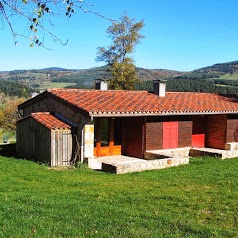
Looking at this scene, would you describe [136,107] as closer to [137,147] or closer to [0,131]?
[137,147]

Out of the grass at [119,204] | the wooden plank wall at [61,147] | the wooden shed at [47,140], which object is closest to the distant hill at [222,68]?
the wooden shed at [47,140]

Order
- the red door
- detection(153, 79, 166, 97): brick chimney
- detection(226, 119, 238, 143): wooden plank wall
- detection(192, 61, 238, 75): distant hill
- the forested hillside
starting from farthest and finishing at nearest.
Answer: detection(192, 61, 238, 75): distant hill
the forested hillside
detection(153, 79, 166, 97): brick chimney
detection(226, 119, 238, 143): wooden plank wall
the red door

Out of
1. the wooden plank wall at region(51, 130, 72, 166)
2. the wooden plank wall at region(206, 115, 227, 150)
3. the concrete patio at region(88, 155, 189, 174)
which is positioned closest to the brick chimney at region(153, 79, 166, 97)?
the wooden plank wall at region(206, 115, 227, 150)

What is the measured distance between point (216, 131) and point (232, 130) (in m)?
0.84

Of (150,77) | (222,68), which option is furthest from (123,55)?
(222,68)

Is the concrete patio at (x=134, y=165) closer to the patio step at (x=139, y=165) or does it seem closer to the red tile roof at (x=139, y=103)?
the patio step at (x=139, y=165)

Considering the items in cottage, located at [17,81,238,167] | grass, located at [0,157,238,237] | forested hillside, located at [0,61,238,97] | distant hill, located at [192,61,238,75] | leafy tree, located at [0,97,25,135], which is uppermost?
distant hill, located at [192,61,238,75]

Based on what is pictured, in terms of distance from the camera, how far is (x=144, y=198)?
8.20 m

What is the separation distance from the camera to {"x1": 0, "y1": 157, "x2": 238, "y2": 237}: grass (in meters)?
5.87

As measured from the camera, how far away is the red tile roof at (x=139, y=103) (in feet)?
50.8

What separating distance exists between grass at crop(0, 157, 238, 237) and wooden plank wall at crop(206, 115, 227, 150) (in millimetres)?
7481

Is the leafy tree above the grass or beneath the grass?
beneath

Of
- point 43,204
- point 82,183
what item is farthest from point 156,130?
point 43,204

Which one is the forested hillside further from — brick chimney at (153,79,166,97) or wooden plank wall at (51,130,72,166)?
wooden plank wall at (51,130,72,166)
